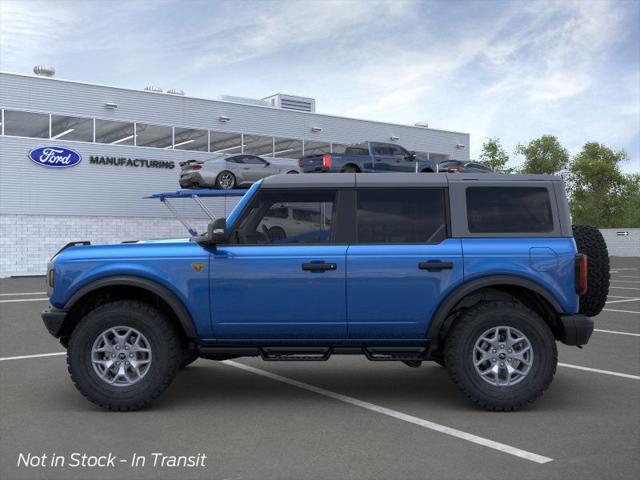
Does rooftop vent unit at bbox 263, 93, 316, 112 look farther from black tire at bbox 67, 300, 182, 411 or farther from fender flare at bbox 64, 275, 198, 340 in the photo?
black tire at bbox 67, 300, 182, 411

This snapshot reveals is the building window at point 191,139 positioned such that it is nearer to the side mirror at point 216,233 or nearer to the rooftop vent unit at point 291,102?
the rooftop vent unit at point 291,102

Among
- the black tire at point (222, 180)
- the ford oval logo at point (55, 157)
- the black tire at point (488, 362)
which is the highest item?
the ford oval logo at point (55, 157)

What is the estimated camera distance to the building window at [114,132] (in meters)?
29.3

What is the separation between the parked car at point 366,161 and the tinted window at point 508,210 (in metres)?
14.7

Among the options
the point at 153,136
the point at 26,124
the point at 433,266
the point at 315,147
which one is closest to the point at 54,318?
the point at 433,266

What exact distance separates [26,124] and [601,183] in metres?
67.5

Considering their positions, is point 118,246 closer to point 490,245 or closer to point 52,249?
point 490,245

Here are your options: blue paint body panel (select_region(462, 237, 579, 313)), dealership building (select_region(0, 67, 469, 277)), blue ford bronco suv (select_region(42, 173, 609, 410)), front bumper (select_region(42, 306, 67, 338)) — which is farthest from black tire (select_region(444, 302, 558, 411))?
dealership building (select_region(0, 67, 469, 277))

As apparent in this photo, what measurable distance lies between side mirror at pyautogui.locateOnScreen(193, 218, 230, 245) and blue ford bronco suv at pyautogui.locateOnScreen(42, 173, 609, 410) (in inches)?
0.6

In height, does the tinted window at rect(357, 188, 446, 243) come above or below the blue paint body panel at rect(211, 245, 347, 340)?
above

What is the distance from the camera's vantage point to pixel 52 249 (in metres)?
28.4

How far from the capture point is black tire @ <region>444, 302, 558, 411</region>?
219 inches

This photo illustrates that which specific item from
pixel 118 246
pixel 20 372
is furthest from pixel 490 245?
pixel 20 372

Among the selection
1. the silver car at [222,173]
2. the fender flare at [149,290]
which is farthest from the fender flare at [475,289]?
the silver car at [222,173]
